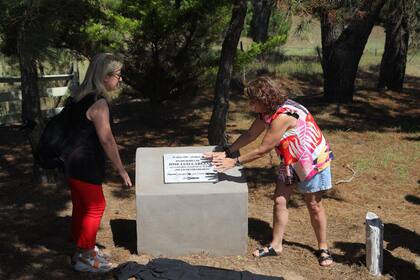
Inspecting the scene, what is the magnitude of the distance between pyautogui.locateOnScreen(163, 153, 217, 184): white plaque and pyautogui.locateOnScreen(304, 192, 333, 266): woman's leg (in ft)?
2.57

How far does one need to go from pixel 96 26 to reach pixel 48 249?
4979 mm

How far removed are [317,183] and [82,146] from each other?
180 cm

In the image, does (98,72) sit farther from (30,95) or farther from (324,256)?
(30,95)

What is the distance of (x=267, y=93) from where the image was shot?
423 cm

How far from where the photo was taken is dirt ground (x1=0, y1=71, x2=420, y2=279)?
4.58 metres

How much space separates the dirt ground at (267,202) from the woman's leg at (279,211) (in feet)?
0.41

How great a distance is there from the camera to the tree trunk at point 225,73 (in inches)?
289

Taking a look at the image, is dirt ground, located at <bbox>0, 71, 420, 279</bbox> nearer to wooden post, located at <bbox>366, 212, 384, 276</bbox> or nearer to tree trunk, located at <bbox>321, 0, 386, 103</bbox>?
wooden post, located at <bbox>366, 212, 384, 276</bbox>

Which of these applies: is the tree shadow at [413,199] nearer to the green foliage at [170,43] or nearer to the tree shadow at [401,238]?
the tree shadow at [401,238]

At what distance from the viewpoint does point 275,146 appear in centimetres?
433

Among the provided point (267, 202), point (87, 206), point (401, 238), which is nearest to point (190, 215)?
point (87, 206)

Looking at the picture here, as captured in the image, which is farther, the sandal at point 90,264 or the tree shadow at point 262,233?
the tree shadow at point 262,233

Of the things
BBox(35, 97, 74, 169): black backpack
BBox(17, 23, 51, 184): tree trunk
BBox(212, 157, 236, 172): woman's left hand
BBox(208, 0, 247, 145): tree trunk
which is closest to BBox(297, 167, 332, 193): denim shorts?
BBox(212, 157, 236, 172): woman's left hand

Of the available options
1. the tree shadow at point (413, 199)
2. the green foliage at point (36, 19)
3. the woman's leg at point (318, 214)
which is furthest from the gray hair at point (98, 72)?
the tree shadow at point (413, 199)
